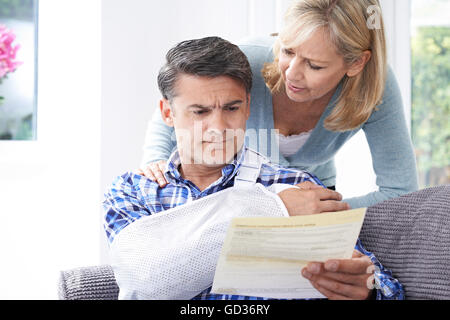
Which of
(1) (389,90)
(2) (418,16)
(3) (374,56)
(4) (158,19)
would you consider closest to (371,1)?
(3) (374,56)

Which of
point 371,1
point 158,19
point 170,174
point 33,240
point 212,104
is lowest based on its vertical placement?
point 33,240

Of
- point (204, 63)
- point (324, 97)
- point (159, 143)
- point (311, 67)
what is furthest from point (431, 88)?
point (204, 63)

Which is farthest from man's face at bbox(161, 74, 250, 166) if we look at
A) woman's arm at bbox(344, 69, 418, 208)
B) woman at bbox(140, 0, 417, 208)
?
woman's arm at bbox(344, 69, 418, 208)

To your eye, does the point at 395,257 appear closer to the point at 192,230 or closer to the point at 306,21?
the point at 192,230

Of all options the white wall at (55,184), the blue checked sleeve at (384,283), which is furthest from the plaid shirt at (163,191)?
the white wall at (55,184)

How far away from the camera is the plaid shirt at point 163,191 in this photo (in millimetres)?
1073

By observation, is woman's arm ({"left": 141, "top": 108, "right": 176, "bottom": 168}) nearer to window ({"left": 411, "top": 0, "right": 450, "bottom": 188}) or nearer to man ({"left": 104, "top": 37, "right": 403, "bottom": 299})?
man ({"left": 104, "top": 37, "right": 403, "bottom": 299})

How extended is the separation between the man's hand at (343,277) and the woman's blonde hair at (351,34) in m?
0.47

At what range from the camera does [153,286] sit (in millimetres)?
945

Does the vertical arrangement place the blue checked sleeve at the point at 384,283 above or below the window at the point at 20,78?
below

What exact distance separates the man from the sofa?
48 millimetres

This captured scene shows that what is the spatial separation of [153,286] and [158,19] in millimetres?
1247

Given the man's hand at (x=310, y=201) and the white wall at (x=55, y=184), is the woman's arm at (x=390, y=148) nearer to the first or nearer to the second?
the man's hand at (x=310, y=201)

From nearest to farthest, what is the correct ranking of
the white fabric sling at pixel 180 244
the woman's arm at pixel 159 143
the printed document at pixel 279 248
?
1. the printed document at pixel 279 248
2. the white fabric sling at pixel 180 244
3. the woman's arm at pixel 159 143
